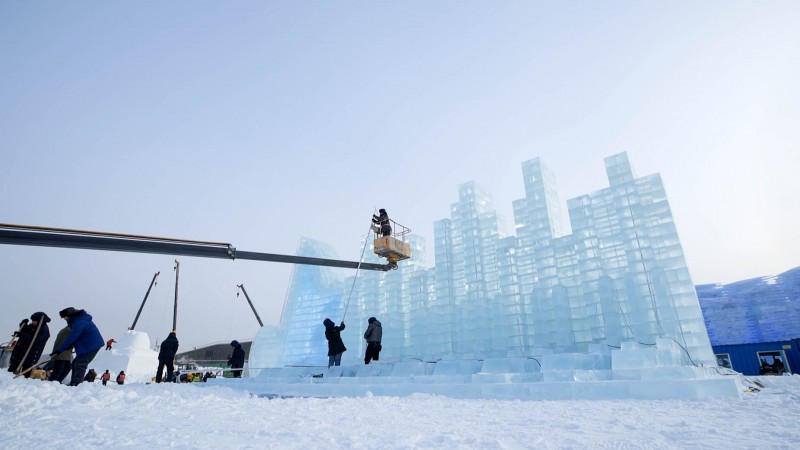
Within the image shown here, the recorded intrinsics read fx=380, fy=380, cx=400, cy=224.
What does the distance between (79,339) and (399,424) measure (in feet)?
23.4

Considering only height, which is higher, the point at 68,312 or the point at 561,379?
the point at 68,312

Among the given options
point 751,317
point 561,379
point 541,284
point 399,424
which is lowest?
point 399,424

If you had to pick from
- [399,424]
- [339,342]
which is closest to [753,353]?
[339,342]

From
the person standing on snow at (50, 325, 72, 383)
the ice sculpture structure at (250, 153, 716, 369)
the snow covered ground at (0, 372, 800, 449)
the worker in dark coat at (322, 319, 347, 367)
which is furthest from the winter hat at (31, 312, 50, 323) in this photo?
the ice sculpture structure at (250, 153, 716, 369)

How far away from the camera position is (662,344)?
7.26 meters

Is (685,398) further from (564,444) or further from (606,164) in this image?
(606,164)

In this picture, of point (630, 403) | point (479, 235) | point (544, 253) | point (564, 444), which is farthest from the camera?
point (479, 235)

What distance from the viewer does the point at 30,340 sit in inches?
316

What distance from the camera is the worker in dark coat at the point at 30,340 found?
25.6 ft

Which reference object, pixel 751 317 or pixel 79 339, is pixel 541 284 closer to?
pixel 79 339

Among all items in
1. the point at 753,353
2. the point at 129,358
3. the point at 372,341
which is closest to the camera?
the point at 372,341

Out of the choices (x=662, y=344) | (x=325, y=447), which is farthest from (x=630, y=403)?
(x=325, y=447)

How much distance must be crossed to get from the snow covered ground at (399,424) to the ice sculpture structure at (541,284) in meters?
3.26

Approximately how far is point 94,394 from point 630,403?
815cm
